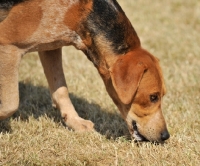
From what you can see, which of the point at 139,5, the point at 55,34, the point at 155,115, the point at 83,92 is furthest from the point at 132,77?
the point at 139,5

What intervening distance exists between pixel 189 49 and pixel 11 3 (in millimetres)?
4935

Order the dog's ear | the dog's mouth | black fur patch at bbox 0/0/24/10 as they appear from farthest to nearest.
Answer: the dog's mouth → black fur patch at bbox 0/0/24/10 → the dog's ear

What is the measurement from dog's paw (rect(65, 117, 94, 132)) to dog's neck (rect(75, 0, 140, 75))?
864 mm

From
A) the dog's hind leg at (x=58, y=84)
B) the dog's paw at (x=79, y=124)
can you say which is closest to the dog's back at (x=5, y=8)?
the dog's hind leg at (x=58, y=84)

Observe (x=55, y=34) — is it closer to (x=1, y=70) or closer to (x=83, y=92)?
(x=1, y=70)

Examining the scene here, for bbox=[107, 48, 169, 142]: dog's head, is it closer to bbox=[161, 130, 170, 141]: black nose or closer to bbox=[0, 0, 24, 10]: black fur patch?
bbox=[161, 130, 170, 141]: black nose

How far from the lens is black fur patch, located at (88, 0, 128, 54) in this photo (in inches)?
215

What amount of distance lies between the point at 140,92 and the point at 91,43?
2.60ft

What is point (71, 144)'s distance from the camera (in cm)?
556

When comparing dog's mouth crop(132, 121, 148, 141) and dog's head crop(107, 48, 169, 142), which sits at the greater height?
dog's head crop(107, 48, 169, 142)

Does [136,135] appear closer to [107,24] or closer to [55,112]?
[107,24]

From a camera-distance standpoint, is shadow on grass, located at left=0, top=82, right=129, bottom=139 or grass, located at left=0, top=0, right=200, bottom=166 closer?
grass, located at left=0, top=0, right=200, bottom=166

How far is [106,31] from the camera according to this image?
550cm

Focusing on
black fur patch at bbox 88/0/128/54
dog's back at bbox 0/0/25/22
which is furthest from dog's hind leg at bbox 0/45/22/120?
black fur patch at bbox 88/0/128/54
